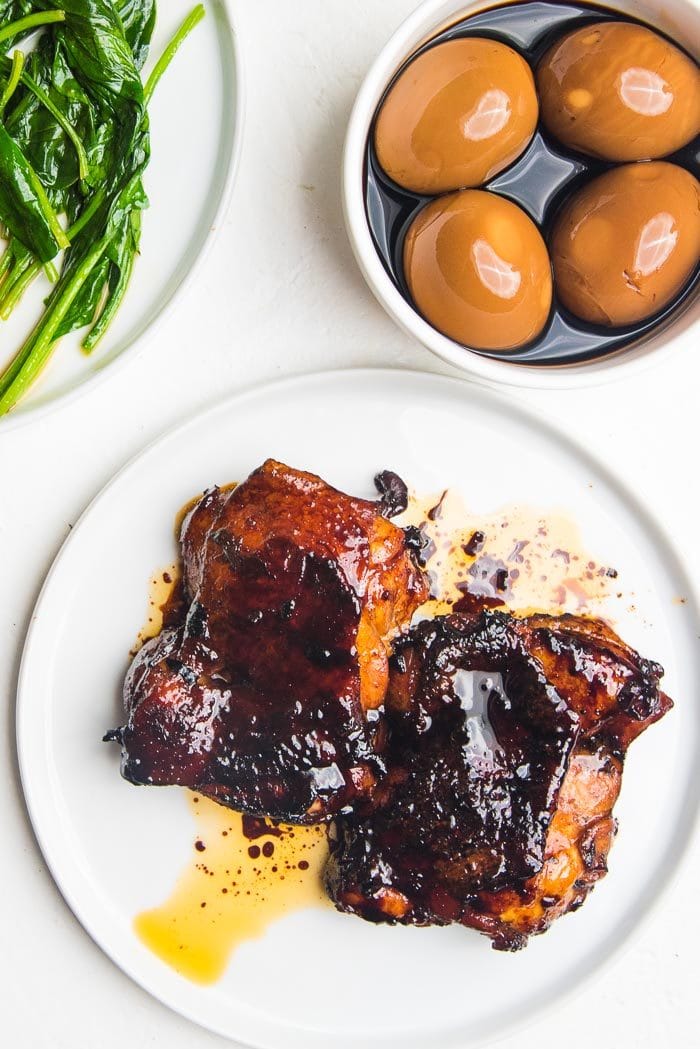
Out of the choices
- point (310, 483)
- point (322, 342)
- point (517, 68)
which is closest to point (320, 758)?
point (310, 483)

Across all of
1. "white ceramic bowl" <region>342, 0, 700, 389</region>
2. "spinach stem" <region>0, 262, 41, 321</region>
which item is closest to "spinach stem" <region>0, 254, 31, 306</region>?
"spinach stem" <region>0, 262, 41, 321</region>

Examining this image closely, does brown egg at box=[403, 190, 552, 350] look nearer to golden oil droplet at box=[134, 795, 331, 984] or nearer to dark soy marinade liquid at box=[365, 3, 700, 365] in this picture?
dark soy marinade liquid at box=[365, 3, 700, 365]

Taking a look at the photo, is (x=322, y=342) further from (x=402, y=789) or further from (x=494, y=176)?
(x=402, y=789)

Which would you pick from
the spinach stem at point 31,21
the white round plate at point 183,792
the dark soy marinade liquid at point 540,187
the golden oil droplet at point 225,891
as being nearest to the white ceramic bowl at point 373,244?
the dark soy marinade liquid at point 540,187

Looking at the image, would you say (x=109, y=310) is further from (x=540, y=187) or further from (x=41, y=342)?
(x=540, y=187)

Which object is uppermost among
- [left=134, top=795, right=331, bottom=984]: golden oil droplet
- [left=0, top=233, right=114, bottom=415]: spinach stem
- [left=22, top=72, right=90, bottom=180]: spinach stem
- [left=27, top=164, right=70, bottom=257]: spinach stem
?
[left=22, top=72, right=90, bottom=180]: spinach stem

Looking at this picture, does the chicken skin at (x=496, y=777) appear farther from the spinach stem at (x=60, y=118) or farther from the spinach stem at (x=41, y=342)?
the spinach stem at (x=60, y=118)
